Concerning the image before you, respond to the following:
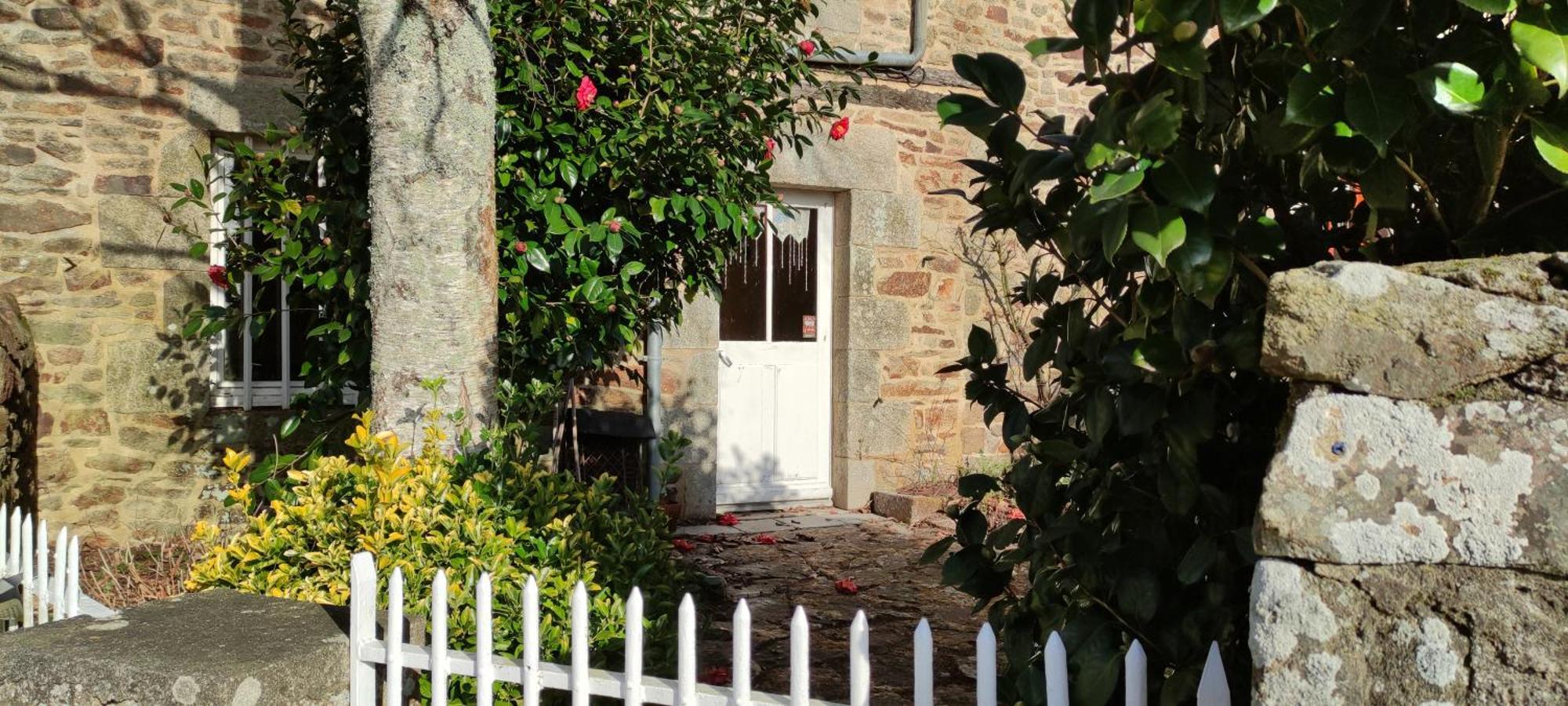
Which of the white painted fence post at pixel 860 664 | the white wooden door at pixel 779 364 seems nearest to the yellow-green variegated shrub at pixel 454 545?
the white painted fence post at pixel 860 664

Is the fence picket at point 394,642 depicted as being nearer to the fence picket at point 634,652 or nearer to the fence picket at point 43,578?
the fence picket at point 634,652

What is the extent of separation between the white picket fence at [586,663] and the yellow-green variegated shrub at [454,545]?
30cm

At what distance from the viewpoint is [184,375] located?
5.80m

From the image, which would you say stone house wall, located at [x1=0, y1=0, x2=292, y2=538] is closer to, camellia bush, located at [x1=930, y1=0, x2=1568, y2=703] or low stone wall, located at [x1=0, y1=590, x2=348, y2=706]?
low stone wall, located at [x1=0, y1=590, x2=348, y2=706]

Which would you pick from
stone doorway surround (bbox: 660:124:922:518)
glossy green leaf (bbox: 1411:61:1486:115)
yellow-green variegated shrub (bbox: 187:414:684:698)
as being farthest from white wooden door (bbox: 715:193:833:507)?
glossy green leaf (bbox: 1411:61:1486:115)

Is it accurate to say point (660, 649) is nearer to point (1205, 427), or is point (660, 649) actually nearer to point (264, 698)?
point (264, 698)

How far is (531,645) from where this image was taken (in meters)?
2.23

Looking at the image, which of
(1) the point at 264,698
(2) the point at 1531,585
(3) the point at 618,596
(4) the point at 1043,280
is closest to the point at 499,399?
(3) the point at 618,596

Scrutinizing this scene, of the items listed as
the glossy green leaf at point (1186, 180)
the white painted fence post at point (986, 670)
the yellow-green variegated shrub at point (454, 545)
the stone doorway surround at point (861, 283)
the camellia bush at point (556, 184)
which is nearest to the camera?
the glossy green leaf at point (1186, 180)

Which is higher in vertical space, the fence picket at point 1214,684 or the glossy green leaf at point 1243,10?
the glossy green leaf at point 1243,10

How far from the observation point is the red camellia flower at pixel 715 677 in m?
3.51

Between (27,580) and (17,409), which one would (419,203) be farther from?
(17,409)

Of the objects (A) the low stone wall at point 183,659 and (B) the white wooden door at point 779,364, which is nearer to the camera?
(A) the low stone wall at point 183,659

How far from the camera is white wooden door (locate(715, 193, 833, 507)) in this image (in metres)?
7.07
